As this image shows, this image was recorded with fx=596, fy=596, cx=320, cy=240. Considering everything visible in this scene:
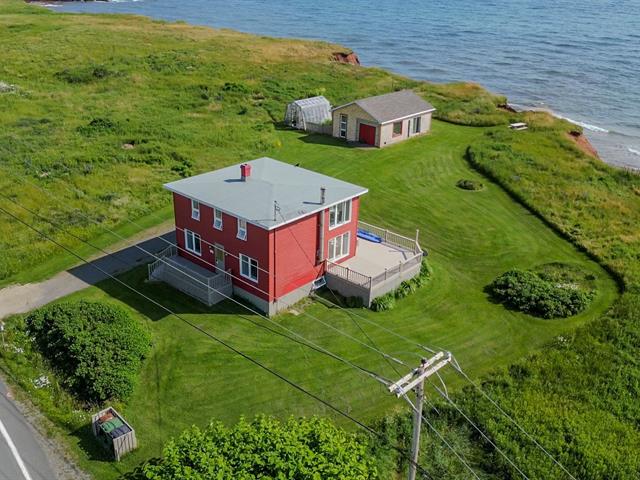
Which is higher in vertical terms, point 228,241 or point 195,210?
point 195,210

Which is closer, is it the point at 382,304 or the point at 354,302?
the point at 382,304

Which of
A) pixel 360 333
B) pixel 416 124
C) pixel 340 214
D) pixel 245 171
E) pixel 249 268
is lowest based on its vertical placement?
pixel 360 333

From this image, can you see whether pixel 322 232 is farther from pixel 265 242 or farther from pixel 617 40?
pixel 617 40

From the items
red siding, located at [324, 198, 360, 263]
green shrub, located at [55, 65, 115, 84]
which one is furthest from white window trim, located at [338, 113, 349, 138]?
green shrub, located at [55, 65, 115, 84]

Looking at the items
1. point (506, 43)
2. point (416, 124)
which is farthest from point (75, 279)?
point (506, 43)

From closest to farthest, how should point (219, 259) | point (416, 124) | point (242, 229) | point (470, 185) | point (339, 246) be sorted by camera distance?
point (242, 229), point (219, 259), point (339, 246), point (470, 185), point (416, 124)

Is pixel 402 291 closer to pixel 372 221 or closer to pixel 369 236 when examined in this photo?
pixel 369 236

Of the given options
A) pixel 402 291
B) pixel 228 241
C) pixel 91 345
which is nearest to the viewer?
pixel 91 345

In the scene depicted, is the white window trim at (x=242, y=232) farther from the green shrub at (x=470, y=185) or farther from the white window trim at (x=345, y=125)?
the white window trim at (x=345, y=125)
